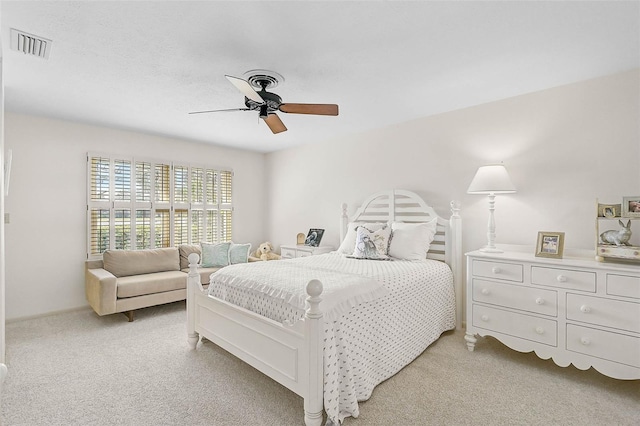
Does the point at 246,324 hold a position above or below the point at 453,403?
above

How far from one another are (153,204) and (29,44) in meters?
2.81

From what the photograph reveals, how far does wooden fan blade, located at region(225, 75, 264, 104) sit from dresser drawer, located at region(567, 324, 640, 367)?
2877 mm

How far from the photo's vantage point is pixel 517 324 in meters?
2.75

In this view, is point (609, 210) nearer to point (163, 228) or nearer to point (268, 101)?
point (268, 101)

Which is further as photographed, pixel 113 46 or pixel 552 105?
pixel 552 105

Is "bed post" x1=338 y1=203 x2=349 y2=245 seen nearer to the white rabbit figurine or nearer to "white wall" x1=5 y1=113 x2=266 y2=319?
the white rabbit figurine

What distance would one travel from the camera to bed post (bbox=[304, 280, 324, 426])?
1.96 m

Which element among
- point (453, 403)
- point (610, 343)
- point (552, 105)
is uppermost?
point (552, 105)

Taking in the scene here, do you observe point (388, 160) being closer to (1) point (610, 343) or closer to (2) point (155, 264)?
(1) point (610, 343)

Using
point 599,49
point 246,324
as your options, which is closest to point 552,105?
point 599,49

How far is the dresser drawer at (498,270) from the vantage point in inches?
109

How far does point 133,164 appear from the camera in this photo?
462 centimetres

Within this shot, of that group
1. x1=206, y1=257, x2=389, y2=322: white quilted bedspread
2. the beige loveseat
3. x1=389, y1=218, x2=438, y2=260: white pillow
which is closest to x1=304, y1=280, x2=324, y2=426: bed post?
x1=206, y1=257, x2=389, y2=322: white quilted bedspread

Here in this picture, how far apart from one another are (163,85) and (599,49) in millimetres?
3400
